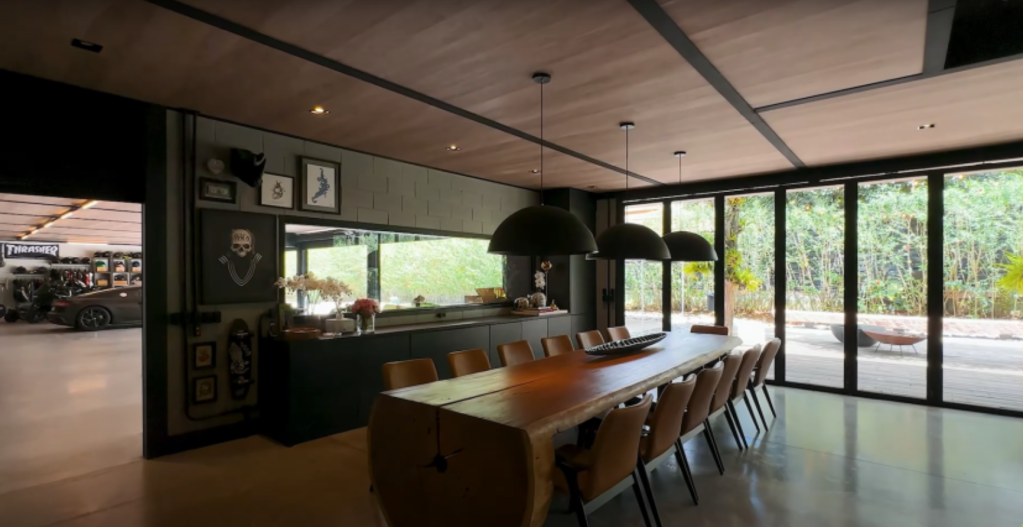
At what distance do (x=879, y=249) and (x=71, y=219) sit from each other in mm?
12642

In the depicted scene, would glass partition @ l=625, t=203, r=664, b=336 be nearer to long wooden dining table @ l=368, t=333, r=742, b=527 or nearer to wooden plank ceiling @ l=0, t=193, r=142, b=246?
long wooden dining table @ l=368, t=333, r=742, b=527

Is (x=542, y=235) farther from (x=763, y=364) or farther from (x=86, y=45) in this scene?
(x=763, y=364)

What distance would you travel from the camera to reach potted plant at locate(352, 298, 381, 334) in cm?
457

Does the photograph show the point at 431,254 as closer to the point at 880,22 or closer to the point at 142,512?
the point at 142,512

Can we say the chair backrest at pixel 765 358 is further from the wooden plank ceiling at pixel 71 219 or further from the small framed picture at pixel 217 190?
the wooden plank ceiling at pixel 71 219

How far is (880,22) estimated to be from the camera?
243cm

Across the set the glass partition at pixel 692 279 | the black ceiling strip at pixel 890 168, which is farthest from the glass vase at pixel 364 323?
the black ceiling strip at pixel 890 168

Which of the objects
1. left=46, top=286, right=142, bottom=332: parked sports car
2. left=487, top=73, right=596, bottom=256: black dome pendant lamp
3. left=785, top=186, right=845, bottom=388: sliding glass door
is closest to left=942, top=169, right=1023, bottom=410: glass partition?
left=785, top=186, right=845, bottom=388: sliding glass door

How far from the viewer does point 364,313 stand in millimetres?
4590

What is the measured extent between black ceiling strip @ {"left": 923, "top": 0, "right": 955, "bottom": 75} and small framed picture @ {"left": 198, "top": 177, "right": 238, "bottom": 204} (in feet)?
15.5

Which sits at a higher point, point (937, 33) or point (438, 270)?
point (937, 33)

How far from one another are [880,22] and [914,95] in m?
1.46

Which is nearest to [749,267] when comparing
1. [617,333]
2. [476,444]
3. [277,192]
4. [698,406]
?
[617,333]

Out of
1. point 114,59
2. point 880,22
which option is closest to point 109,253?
point 114,59
